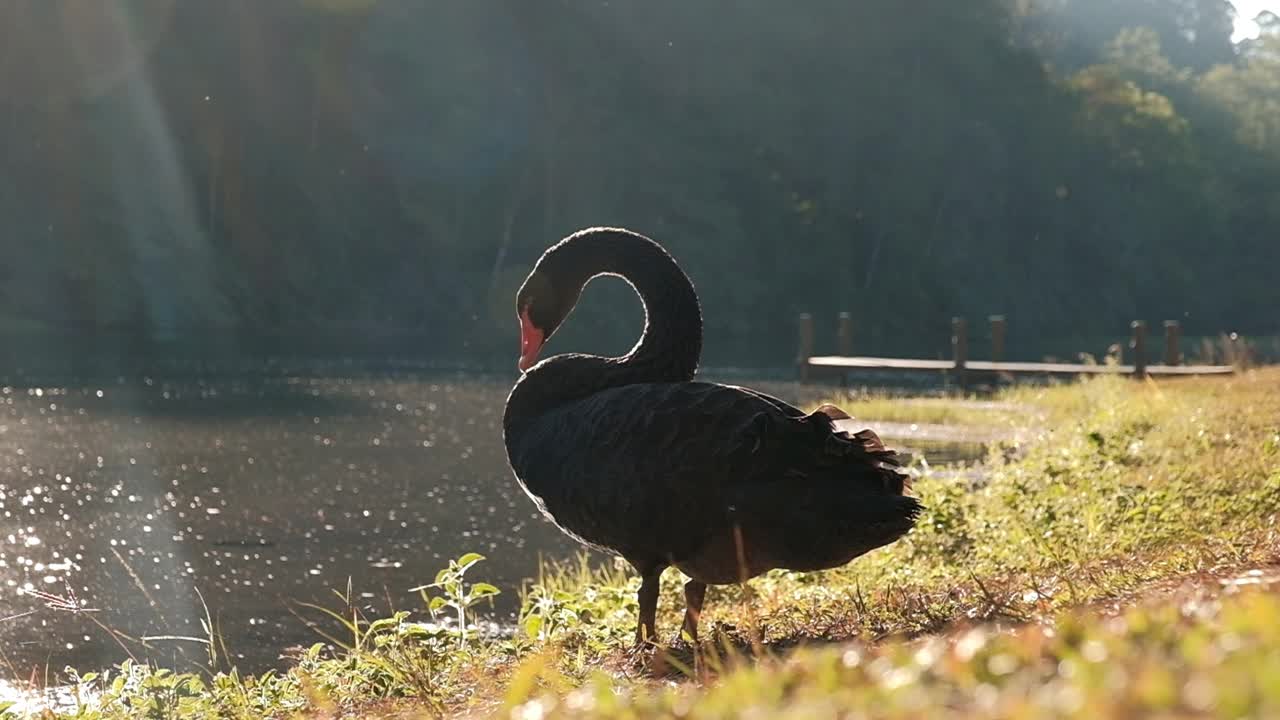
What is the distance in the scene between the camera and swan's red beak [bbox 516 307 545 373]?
5.99 m

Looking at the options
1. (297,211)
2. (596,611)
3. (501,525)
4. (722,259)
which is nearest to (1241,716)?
(596,611)

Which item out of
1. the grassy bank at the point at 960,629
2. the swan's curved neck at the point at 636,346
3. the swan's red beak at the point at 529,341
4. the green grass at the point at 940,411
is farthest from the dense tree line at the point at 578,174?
the swan's curved neck at the point at 636,346

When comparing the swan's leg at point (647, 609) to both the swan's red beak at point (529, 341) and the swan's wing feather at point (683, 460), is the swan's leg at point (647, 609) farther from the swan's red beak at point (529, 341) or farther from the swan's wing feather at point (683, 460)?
the swan's red beak at point (529, 341)

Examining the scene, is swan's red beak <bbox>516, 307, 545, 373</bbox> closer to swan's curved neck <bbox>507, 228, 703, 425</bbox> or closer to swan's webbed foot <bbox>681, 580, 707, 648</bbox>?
swan's curved neck <bbox>507, 228, 703, 425</bbox>

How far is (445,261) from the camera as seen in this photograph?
187 feet

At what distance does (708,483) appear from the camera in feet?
15.4

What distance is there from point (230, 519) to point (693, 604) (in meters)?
10.9

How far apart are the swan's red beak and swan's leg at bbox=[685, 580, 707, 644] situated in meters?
1.24

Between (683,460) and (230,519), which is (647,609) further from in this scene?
(230,519)

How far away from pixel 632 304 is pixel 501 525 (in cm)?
4144

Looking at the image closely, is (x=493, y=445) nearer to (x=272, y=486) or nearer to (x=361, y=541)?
(x=272, y=486)

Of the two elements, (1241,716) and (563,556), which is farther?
(563,556)

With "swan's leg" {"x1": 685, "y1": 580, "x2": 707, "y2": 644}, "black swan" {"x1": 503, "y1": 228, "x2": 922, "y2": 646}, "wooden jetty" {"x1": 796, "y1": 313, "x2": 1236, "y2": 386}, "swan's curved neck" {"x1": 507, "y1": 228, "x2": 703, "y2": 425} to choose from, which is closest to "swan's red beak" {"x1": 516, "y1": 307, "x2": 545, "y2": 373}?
"swan's curved neck" {"x1": 507, "y1": 228, "x2": 703, "y2": 425}

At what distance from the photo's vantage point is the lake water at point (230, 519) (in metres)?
10.2
